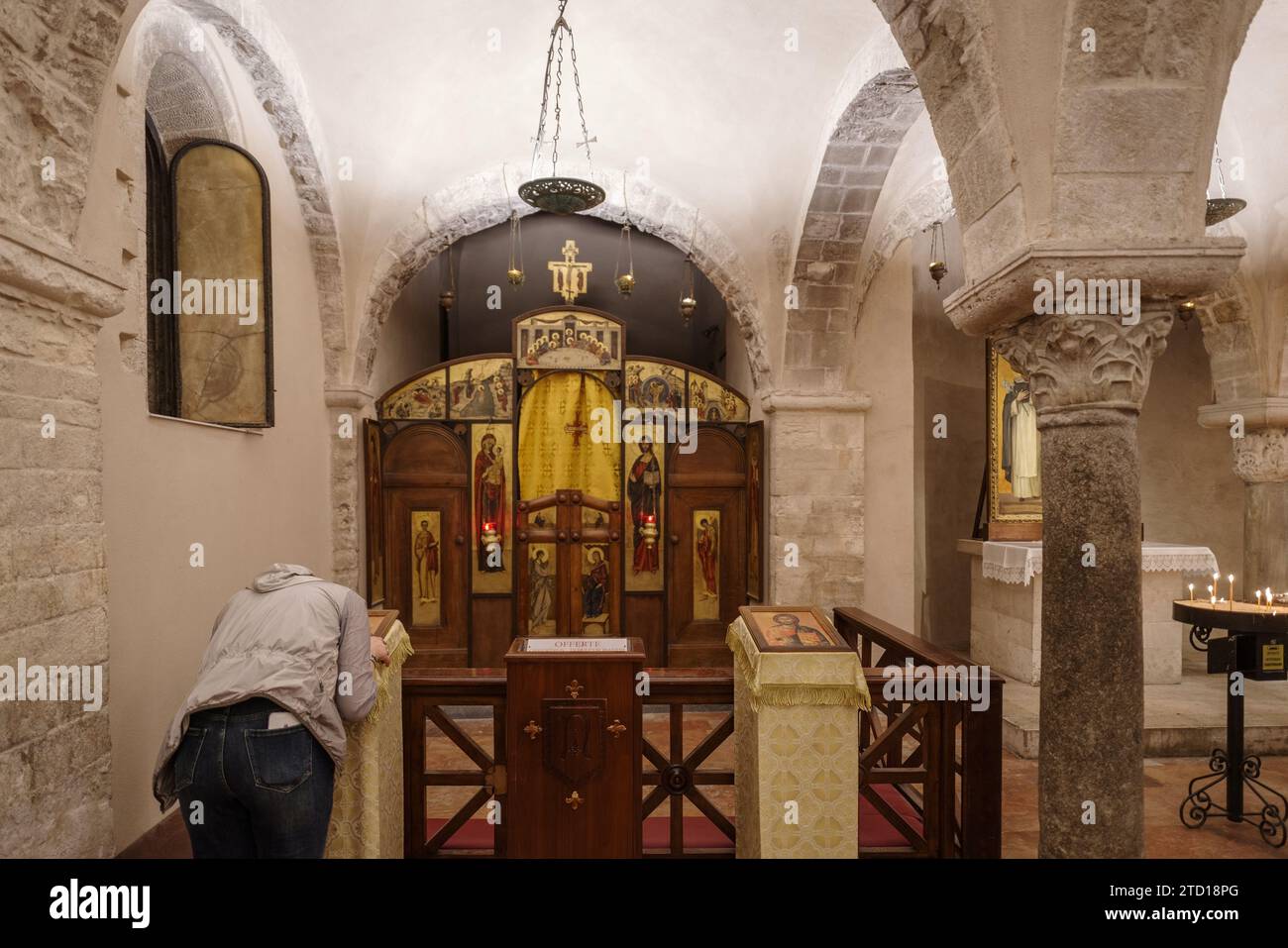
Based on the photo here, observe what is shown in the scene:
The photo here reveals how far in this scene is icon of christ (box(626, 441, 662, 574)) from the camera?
7344mm

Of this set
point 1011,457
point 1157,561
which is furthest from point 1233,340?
point 1157,561

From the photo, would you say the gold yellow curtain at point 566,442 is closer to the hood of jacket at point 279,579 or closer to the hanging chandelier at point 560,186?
the hanging chandelier at point 560,186

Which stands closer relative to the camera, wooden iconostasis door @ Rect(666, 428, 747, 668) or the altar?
the altar

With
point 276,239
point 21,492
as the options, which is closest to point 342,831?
point 21,492

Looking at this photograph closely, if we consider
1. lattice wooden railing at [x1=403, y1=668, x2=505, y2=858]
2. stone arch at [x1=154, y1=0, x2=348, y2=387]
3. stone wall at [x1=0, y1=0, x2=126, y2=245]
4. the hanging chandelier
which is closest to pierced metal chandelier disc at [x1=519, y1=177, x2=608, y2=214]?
the hanging chandelier

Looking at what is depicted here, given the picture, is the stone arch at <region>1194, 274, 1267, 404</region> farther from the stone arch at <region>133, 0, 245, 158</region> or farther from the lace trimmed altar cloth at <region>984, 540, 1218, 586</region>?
the stone arch at <region>133, 0, 245, 158</region>

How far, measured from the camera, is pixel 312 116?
5605 millimetres

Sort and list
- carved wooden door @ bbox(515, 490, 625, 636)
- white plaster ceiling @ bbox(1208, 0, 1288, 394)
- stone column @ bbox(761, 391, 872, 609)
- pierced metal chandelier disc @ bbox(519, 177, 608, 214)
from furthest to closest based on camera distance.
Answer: carved wooden door @ bbox(515, 490, 625, 636)
stone column @ bbox(761, 391, 872, 609)
white plaster ceiling @ bbox(1208, 0, 1288, 394)
pierced metal chandelier disc @ bbox(519, 177, 608, 214)

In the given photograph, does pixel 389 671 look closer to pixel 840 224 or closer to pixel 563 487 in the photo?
pixel 563 487

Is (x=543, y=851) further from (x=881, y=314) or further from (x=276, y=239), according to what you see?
(x=881, y=314)

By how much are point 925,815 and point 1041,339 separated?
2089 mm

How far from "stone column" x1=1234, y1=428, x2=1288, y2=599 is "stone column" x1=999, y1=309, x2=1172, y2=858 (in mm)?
6087

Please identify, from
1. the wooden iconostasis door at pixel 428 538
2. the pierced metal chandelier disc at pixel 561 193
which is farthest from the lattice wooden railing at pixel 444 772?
the wooden iconostasis door at pixel 428 538

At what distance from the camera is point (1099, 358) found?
2492mm
